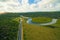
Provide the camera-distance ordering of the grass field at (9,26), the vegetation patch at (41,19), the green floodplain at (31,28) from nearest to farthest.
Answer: the grass field at (9,26) < the green floodplain at (31,28) < the vegetation patch at (41,19)

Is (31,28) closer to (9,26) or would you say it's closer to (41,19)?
(41,19)

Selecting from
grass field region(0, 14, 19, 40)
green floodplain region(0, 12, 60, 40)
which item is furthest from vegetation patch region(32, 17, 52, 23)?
grass field region(0, 14, 19, 40)

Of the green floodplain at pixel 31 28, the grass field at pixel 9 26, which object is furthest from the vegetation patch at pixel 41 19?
the grass field at pixel 9 26

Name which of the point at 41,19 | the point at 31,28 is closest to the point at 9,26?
the point at 31,28

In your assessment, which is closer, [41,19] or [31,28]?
[31,28]

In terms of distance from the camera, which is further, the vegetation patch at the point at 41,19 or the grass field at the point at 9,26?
the vegetation patch at the point at 41,19

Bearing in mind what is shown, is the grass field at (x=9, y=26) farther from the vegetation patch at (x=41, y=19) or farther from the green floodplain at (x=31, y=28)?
the vegetation patch at (x=41, y=19)

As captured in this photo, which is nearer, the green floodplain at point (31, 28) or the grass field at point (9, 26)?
the grass field at point (9, 26)

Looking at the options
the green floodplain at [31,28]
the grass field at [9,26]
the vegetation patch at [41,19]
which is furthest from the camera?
the vegetation patch at [41,19]
